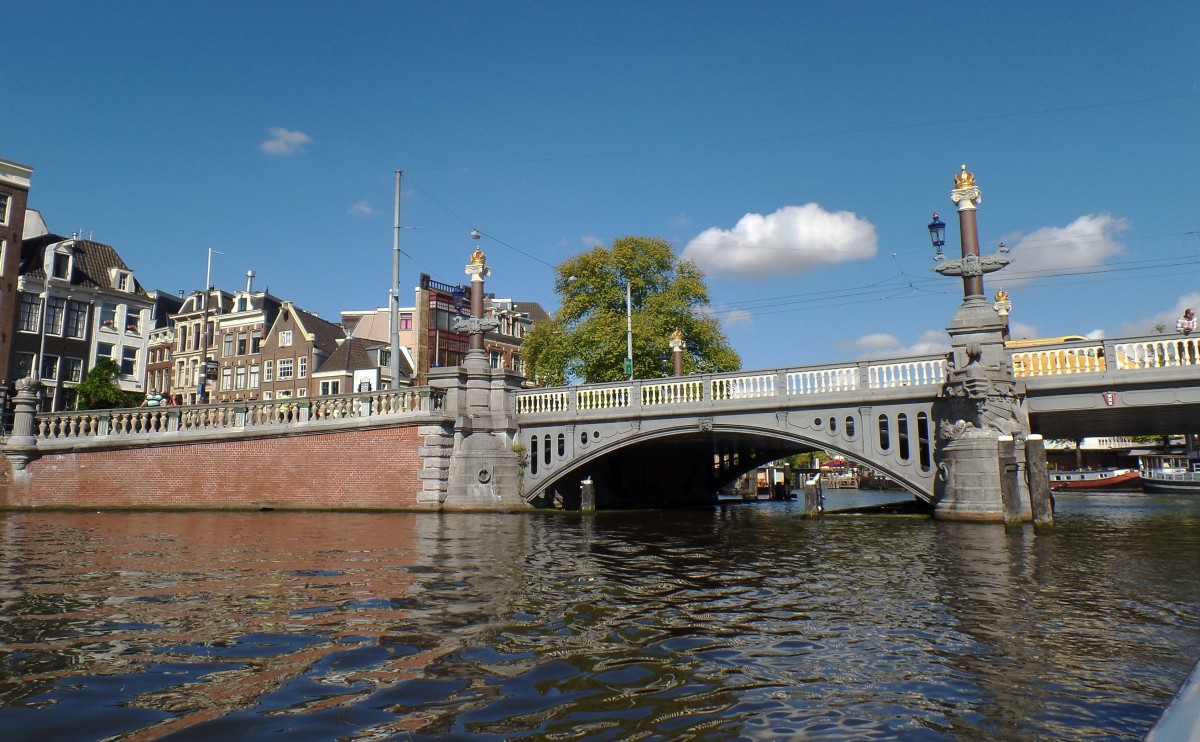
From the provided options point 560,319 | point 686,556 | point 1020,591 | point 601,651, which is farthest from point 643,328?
point 601,651

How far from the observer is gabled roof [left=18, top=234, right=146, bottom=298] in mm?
43312

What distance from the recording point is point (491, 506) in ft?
81.1

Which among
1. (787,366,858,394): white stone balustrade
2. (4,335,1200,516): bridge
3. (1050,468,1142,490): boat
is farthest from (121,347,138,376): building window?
(1050,468,1142,490): boat

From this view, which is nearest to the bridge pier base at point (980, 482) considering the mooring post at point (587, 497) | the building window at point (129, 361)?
the mooring post at point (587, 497)

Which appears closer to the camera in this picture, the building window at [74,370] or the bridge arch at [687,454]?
the bridge arch at [687,454]

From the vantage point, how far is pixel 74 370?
44.3 m

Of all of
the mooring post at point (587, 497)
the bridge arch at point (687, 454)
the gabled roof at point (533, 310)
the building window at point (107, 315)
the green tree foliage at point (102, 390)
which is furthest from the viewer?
the gabled roof at point (533, 310)

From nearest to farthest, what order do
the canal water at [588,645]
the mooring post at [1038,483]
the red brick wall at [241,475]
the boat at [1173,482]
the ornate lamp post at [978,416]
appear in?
the canal water at [588,645] < the mooring post at [1038,483] < the ornate lamp post at [978,416] < the red brick wall at [241,475] < the boat at [1173,482]

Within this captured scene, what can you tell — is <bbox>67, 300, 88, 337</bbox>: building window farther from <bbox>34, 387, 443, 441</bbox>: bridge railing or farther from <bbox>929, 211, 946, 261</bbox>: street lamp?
<bbox>929, 211, 946, 261</bbox>: street lamp

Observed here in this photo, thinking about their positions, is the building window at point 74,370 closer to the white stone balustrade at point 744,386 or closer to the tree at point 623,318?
the tree at point 623,318

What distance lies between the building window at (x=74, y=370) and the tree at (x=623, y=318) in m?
26.2

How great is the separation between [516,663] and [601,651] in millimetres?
679

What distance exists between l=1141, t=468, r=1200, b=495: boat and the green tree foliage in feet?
196

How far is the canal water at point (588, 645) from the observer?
4004mm
